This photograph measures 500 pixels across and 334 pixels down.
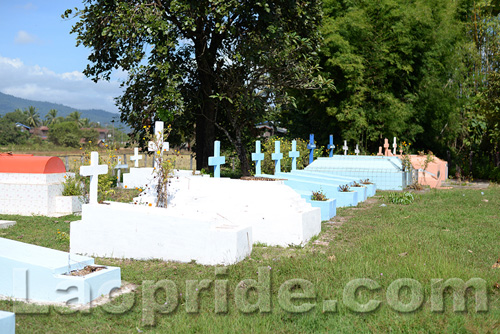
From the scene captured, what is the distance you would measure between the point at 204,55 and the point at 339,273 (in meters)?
12.9

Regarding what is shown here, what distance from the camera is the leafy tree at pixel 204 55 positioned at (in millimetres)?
14477

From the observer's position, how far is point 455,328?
167 inches

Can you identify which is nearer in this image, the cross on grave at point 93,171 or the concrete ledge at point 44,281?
the concrete ledge at point 44,281

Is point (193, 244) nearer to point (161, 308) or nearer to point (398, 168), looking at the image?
point (161, 308)

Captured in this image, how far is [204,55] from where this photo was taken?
17.2m

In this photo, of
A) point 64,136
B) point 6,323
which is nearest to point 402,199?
point 6,323

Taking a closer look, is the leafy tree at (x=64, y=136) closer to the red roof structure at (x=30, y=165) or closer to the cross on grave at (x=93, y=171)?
the red roof structure at (x=30, y=165)

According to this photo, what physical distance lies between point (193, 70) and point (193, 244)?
12.6m

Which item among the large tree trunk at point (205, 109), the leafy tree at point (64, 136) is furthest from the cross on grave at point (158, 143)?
the leafy tree at point (64, 136)

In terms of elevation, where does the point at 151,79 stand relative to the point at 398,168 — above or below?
above

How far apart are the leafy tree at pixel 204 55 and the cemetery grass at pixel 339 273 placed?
6.67 metres

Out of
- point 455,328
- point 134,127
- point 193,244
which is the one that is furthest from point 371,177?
point 455,328

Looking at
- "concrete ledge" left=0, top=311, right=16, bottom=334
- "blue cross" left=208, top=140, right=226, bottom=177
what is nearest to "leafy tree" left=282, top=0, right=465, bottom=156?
"blue cross" left=208, top=140, right=226, bottom=177

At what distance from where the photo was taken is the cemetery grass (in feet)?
14.4
